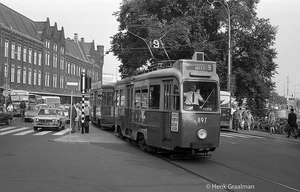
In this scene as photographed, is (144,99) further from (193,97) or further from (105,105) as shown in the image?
(105,105)

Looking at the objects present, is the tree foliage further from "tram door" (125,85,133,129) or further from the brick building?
"tram door" (125,85,133,129)

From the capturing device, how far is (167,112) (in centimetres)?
1185

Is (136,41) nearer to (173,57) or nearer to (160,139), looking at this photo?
(173,57)

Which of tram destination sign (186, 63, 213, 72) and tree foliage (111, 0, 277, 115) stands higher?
tree foliage (111, 0, 277, 115)

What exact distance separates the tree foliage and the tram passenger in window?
21.4m

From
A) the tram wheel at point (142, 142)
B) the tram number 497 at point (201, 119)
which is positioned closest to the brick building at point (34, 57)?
the tram wheel at point (142, 142)

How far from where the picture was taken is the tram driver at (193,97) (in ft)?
37.0

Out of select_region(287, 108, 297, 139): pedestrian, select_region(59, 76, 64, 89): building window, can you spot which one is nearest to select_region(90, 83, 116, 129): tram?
select_region(287, 108, 297, 139): pedestrian

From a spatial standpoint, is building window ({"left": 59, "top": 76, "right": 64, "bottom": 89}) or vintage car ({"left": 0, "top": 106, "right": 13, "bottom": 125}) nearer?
vintage car ({"left": 0, "top": 106, "right": 13, "bottom": 125})

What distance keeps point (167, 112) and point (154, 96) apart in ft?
3.91

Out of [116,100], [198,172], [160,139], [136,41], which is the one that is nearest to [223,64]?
[136,41]

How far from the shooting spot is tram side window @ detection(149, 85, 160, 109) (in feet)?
A: 41.5

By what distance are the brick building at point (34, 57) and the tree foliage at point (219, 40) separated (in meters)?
12.3

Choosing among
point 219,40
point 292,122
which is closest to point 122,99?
point 292,122
